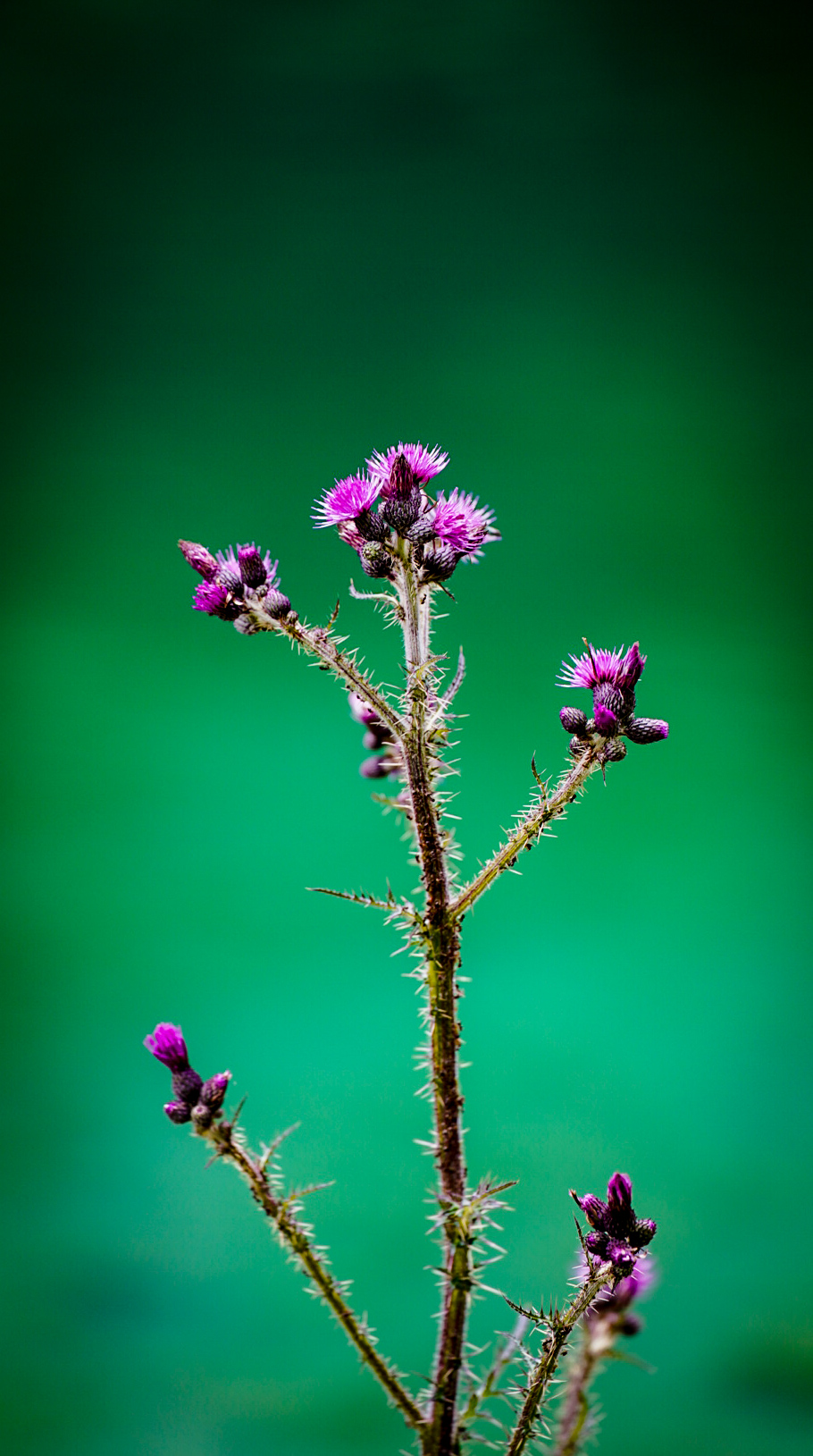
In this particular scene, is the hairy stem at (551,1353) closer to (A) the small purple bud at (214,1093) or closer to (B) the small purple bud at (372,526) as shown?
(A) the small purple bud at (214,1093)

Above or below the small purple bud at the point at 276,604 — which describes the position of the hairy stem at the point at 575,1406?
below

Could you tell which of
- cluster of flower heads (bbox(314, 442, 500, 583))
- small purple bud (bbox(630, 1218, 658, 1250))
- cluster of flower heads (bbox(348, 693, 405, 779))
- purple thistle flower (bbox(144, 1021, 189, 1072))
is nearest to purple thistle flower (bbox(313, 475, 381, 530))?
cluster of flower heads (bbox(314, 442, 500, 583))

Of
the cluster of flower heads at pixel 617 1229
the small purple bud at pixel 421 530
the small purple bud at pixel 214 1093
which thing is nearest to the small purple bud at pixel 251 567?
the small purple bud at pixel 421 530

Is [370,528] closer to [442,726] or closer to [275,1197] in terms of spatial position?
[442,726]

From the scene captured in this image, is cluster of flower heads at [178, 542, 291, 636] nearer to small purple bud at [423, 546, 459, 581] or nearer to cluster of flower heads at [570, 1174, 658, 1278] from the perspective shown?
small purple bud at [423, 546, 459, 581]

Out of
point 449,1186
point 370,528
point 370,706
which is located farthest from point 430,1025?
point 370,528

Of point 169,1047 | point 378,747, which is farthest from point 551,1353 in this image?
point 378,747
